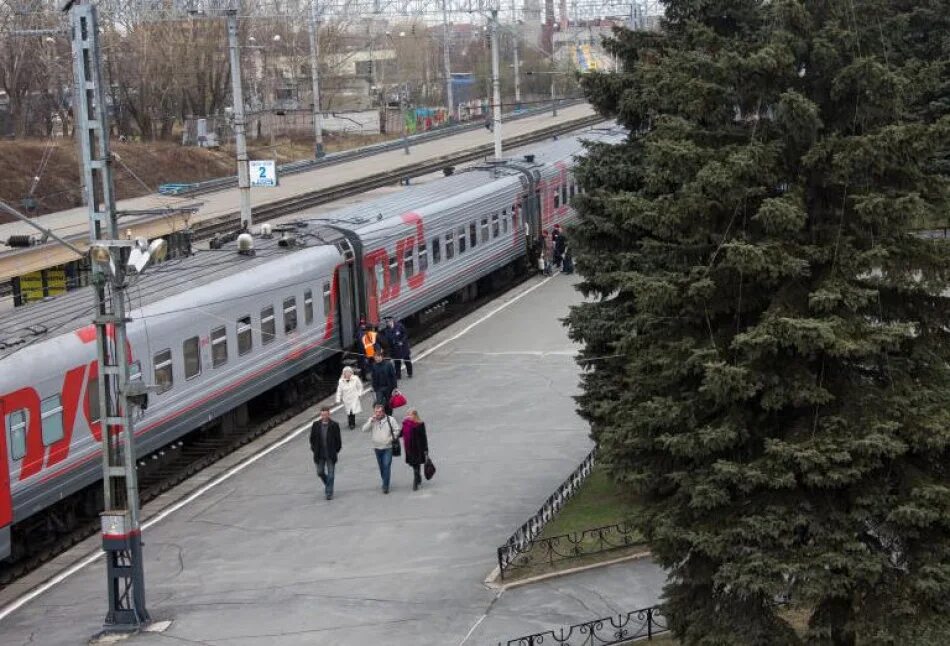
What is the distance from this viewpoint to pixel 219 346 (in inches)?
1013

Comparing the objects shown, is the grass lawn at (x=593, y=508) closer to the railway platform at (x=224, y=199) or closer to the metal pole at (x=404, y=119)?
the railway platform at (x=224, y=199)

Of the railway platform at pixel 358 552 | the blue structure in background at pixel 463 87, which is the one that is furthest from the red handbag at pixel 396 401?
the blue structure in background at pixel 463 87

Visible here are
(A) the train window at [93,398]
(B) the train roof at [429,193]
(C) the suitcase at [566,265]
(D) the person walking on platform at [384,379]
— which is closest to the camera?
(A) the train window at [93,398]

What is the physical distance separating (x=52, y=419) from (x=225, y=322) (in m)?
6.07

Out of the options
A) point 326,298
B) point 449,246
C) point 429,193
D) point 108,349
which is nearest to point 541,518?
point 108,349

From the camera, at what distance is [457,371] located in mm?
31453

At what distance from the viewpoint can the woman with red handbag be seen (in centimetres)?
2220

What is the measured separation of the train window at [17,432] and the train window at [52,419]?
0.45 metres

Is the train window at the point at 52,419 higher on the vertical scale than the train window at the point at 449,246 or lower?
higher

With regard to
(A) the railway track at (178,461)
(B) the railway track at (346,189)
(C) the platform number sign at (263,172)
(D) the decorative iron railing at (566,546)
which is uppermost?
(C) the platform number sign at (263,172)

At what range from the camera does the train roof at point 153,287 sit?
68.3ft

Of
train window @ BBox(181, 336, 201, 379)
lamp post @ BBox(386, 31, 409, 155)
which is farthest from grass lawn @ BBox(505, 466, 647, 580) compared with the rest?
lamp post @ BBox(386, 31, 409, 155)

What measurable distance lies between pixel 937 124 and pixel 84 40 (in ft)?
29.8

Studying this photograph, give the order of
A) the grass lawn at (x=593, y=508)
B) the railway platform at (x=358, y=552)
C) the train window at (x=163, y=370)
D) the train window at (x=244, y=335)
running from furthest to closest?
the train window at (x=244, y=335)
the train window at (x=163, y=370)
the grass lawn at (x=593, y=508)
the railway platform at (x=358, y=552)
